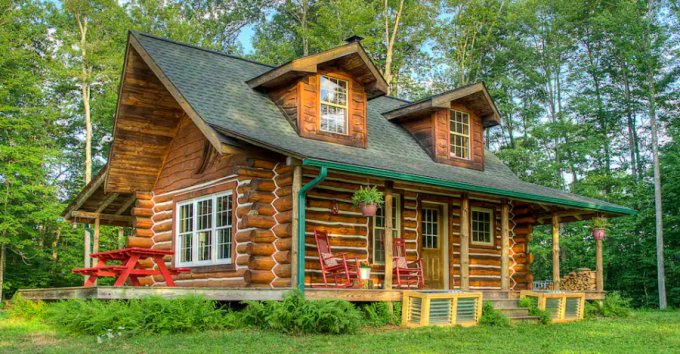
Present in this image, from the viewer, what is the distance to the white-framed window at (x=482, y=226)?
1612 cm

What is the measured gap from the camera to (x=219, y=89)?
13.9m

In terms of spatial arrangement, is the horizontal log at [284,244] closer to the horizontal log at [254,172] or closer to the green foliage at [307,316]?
the horizontal log at [254,172]

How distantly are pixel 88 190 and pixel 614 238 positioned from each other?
1904 centimetres

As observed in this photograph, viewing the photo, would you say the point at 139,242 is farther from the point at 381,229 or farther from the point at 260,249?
the point at 381,229

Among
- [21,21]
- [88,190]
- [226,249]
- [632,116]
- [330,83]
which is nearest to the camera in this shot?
[226,249]

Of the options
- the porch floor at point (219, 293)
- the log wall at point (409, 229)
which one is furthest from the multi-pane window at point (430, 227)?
the porch floor at point (219, 293)

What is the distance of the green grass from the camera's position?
8.37 m

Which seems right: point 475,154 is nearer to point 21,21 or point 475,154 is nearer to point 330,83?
point 330,83

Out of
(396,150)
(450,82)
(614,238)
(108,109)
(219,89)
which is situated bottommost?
(614,238)

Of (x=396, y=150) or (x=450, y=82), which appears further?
(x=450, y=82)

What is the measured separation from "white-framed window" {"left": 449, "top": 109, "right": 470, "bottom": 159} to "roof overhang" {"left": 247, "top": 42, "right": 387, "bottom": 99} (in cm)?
261

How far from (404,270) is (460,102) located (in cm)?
518

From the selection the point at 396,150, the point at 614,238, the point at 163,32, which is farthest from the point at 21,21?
the point at 614,238

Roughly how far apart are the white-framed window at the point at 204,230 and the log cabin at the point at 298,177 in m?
0.03
